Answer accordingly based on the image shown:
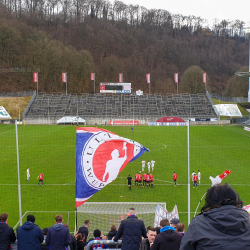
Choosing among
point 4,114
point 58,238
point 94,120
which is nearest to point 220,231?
point 58,238

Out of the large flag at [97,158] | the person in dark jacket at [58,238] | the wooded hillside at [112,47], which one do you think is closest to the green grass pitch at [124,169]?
the large flag at [97,158]

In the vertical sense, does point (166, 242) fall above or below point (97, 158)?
below

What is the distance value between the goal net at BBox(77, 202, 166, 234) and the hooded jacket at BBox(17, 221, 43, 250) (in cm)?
542

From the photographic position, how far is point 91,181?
32.4ft

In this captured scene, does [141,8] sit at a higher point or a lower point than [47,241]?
higher

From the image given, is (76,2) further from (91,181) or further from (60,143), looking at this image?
(91,181)

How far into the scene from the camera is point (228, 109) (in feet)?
219

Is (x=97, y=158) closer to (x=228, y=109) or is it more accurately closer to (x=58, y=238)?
(x=58, y=238)

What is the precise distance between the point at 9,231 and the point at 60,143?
32194 millimetres

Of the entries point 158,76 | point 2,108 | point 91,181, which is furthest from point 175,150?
point 158,76

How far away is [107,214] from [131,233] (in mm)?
6862

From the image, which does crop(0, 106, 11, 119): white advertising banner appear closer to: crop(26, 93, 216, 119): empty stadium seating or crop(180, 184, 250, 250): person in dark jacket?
crop(26, 93, 216, 119): empty stadium seating

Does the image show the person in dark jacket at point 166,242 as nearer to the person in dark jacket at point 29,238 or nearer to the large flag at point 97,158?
the person in dark jacket at point 29,238

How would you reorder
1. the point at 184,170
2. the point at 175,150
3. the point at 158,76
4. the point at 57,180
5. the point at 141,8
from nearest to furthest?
1. the point at 57,180
2. the point at 184,170
3. the point at 175,150
4. the point at 158,76
5. the point at 141,8
